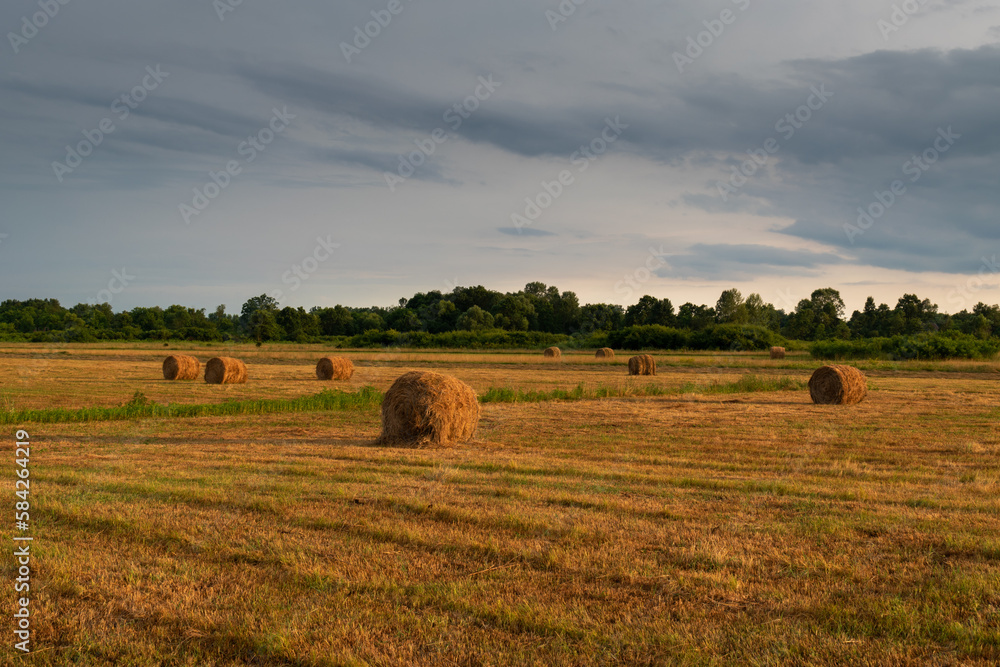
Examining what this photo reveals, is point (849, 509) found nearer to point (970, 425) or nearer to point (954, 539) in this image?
point (954, 539)

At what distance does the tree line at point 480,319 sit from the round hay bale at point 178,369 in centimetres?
5770

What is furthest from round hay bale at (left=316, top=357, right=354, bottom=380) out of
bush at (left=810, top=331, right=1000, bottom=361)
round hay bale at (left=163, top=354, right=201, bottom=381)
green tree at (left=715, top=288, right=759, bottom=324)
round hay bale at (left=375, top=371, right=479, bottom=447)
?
green tree at (left=715, top=288, right=759, bottom=324)

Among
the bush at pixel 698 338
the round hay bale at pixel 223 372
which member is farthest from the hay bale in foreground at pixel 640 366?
the bush at pixel 698 338

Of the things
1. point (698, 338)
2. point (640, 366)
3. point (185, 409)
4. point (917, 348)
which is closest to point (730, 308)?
point (698, 338)

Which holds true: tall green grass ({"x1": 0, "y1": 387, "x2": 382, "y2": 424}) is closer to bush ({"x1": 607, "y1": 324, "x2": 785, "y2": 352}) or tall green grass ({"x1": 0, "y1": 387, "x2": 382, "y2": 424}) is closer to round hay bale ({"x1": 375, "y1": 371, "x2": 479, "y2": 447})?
round hay bale ({"x1": 375, "y1": 371, "x2": 479, "y2": 447})

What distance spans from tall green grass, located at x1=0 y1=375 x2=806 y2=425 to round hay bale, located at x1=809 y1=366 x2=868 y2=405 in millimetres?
4295

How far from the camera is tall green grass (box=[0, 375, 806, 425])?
1762 cm

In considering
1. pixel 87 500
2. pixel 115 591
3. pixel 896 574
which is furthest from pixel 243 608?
pixel 896 574

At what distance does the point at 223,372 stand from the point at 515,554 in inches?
1080

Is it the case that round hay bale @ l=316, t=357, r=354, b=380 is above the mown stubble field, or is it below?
above

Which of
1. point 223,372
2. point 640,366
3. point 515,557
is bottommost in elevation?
point 515,557

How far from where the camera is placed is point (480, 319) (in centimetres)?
10869

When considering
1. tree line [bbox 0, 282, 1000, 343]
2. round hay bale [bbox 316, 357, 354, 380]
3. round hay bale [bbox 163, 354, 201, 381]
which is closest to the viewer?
round hay bale [bbox 163, 354, 201, 381]

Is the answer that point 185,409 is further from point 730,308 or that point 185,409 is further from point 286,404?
point 730,308
